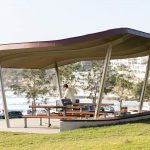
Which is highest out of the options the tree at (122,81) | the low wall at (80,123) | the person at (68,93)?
the tree at (122,81)

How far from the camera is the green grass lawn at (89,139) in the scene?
28.2 feet

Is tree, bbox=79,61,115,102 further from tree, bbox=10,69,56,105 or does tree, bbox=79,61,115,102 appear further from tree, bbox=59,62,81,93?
tree, bbox=10,69,56,105

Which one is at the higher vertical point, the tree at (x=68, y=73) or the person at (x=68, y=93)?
the tree at (x=68, y=73)

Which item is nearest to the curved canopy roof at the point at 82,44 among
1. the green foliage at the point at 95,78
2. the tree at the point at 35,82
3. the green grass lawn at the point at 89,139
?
the green grass lawn at the point at 89,139

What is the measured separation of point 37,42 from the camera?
12.1 m

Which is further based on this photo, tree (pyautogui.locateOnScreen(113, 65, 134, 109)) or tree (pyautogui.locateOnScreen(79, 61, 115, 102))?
tree (pyautogui.locateOnScreen(113, 65, 134, 109))

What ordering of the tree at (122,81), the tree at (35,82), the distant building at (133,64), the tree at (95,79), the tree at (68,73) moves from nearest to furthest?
the tree at (68,73) < the tree at (95,79) < the tree at (35,82) < the tree at (122,81) < the distant building at (133,64)

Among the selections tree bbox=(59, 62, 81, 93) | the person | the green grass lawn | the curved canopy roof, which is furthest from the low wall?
tree bbox=(59, 62, 81, 93)

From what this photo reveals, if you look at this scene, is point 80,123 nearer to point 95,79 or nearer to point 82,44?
point 82,44

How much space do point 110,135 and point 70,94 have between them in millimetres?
6212

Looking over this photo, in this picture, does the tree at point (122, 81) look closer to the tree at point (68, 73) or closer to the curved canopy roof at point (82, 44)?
the tree at point (68, 73)

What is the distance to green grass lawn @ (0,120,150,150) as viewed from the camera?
8.61 meters

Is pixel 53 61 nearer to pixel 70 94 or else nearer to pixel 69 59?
pixel 69 59

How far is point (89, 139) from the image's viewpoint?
10.3 m
